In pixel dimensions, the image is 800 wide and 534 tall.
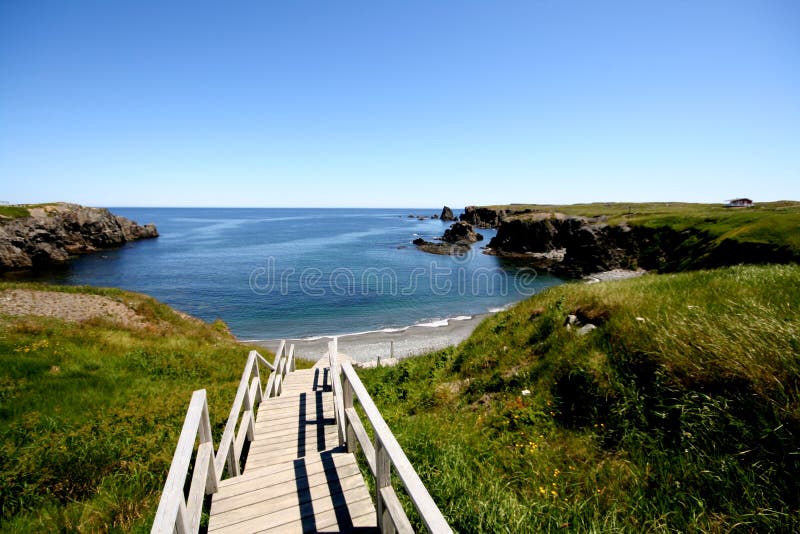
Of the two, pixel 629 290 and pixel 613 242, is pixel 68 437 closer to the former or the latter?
pixel 629 290

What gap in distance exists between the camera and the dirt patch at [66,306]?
18.3 meters

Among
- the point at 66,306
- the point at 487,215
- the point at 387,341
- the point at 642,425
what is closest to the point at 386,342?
the point at 387,341

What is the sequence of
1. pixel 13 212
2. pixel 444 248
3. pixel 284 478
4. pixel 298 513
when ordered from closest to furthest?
pixel 298 513 → pixel 284 478 → pixel 13 212 → pixel 444 248

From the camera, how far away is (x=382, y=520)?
11.4ft

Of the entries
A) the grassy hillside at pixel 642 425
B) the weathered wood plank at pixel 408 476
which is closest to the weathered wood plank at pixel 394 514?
the weathered wood plank at pixel 408 476

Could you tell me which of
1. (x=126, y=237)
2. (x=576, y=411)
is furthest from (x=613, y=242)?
(x=126, y=237)

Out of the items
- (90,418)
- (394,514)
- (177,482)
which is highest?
(177,482)

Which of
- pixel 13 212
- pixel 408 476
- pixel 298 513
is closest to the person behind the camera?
pixel 408 476

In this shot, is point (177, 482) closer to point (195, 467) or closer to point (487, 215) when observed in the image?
point (195, 467)

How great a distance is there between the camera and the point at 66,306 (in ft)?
66.0

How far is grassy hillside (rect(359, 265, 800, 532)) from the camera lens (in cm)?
374

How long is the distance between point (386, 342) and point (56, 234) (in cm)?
8075

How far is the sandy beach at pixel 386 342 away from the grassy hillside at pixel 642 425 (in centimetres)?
1811

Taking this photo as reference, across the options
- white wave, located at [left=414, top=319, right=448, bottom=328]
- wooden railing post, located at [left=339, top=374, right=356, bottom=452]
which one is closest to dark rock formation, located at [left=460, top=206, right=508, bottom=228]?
white wave, located at [left=414, top=319, right=448, bottom=328]
